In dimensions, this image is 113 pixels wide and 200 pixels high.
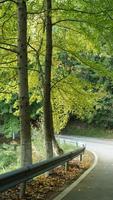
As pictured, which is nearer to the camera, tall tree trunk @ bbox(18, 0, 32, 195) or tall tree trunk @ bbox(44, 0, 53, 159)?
tall tree trunk @ bbox(18, 0, 32, 195)

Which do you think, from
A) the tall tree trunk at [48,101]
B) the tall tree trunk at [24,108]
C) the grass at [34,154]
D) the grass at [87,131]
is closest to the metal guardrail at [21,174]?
the tall tree trunk at [24,108]

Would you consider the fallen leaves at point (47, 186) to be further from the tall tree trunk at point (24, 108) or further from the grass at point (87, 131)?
the grass at point (87, 131)

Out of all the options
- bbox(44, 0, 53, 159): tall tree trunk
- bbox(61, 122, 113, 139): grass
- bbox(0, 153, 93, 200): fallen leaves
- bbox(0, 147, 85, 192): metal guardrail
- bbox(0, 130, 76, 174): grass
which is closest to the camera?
bbox(0, 147, 85, 192): metal guardrail

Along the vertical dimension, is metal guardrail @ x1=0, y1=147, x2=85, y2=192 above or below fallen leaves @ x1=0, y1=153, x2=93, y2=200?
above

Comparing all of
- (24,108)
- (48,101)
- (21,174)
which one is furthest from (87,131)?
(21,174)

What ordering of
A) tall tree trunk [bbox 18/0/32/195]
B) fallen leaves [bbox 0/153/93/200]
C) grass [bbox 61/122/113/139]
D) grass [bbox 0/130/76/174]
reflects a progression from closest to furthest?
1. fallen leaves [bbox 0/153/93/200]
2. tall tree trunk [bbox 18/0/32/195]
3. grass [bbox 0/130/76/174]
4. grass [bbox 61/122/113/139]

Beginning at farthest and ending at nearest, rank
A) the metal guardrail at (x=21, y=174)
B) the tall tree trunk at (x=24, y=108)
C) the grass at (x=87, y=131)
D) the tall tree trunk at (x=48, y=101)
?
the grass at (x=87, y=131) < the tall tree trunk at (x=48, y=101) < the tall tree trunk at (x=24, y=108) < the metal guardrail at (x=21, y=174)

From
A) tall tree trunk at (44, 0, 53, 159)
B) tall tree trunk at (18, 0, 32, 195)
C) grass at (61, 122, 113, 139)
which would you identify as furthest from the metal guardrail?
grass at (61, 122, 113, 139)

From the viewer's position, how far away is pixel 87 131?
6162 centimetres

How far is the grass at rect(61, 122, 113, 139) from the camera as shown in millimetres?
59119

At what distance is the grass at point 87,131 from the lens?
5912 cm

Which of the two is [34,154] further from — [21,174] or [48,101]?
[21,174]

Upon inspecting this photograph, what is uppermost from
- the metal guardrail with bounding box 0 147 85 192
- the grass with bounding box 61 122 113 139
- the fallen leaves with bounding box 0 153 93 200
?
the metal guardrail with bounding box 0 147 85 192

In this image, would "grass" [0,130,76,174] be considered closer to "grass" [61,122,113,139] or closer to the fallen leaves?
the fallen leaves
